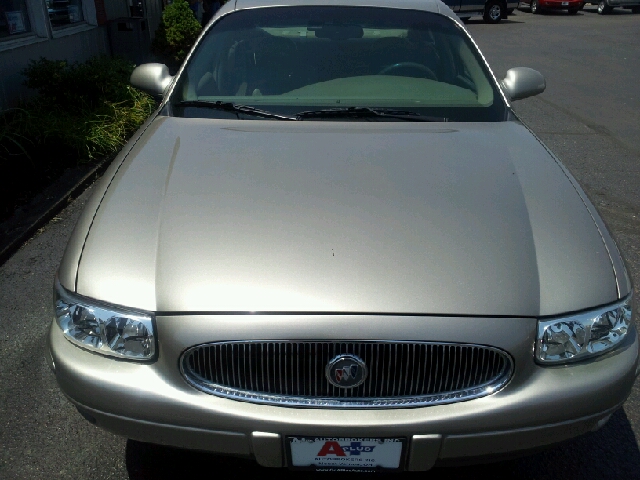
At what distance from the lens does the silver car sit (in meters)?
1.81

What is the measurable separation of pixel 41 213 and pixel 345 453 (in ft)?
11.7

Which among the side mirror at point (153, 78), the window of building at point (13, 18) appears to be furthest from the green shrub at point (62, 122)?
the side mirror at point (153, 78)

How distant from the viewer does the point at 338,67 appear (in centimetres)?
326

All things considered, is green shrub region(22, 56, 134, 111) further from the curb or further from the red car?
the red car

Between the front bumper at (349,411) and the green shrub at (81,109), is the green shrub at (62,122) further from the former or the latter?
the front bumper at (349,411)

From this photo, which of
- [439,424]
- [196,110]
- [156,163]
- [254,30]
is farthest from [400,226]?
[254,30]

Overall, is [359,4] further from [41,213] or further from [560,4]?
[560,4]

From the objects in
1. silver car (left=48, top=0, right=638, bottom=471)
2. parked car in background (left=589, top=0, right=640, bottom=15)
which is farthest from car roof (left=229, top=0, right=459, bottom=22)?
parked car in background (left=589, top=0, right=640, bottom=15)

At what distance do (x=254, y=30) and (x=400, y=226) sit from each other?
1.83 metres

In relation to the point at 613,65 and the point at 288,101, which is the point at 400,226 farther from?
the point at 613,65

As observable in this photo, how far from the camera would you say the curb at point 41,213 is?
13.6 ft

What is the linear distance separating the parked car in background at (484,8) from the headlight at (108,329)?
20.2 m

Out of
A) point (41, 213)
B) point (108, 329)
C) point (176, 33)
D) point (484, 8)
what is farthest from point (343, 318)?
point (484, 8)

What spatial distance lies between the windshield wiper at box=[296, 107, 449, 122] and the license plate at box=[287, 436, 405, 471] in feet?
5.36
